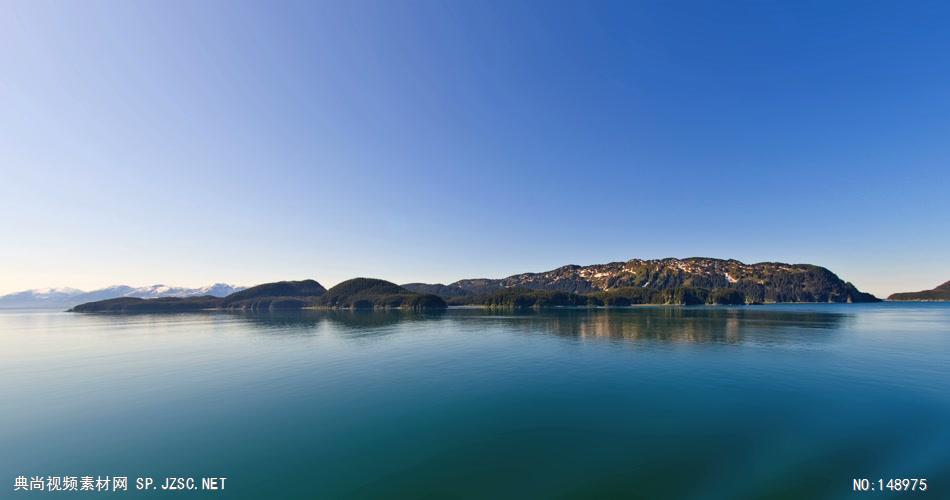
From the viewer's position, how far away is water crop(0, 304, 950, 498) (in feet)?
66.0

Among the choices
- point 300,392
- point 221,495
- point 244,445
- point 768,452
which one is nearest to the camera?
point 221,495

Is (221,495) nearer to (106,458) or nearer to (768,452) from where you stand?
(106,458)

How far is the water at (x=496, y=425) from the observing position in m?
20.1

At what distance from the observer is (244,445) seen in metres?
25.4

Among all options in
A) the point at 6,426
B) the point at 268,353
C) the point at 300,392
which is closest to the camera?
the point at 6,426

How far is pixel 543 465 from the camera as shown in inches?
841

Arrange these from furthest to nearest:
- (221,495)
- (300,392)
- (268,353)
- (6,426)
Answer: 1. (268,353)
2. (300,392)
3. (6,426)
4. (221,495)

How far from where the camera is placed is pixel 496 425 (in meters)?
28.4

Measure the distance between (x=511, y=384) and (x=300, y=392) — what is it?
25069mm

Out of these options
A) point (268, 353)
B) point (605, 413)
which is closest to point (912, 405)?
point (605, 413)

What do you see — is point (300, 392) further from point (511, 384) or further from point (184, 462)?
point (511, 384)

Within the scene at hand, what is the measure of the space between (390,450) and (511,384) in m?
20.6

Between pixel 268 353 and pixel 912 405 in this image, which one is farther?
pixel 268 353

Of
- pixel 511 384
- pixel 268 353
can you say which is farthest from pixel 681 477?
pixel 268 353
